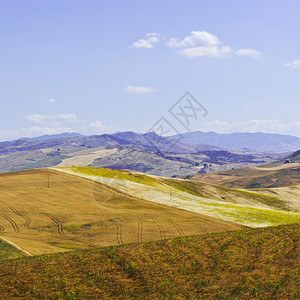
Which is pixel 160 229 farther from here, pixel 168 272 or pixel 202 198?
pixel 202 198

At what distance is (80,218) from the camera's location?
208ft

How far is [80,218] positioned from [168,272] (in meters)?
33.1

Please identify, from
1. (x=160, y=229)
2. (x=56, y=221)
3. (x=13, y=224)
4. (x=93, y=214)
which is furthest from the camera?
(x=93, y=214)

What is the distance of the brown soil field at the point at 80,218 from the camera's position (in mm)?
53062

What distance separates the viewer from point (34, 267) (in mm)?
34094

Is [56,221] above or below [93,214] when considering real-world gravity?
below

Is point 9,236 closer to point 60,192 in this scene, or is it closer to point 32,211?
point 32,211

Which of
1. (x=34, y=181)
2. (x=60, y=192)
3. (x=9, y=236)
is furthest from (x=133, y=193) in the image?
(x=9, y=236)

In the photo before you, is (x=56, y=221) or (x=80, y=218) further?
(x=80, y=218)

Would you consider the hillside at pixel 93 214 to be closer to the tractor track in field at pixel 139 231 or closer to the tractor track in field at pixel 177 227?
the tractor track in field at pixel 177 227

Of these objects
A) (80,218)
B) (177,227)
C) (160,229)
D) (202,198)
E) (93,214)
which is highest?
(93,214)

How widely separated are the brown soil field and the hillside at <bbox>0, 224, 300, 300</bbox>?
524 inches

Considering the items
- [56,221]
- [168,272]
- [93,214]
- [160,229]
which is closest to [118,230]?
[160,229]

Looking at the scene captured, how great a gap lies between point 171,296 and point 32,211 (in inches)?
1730
